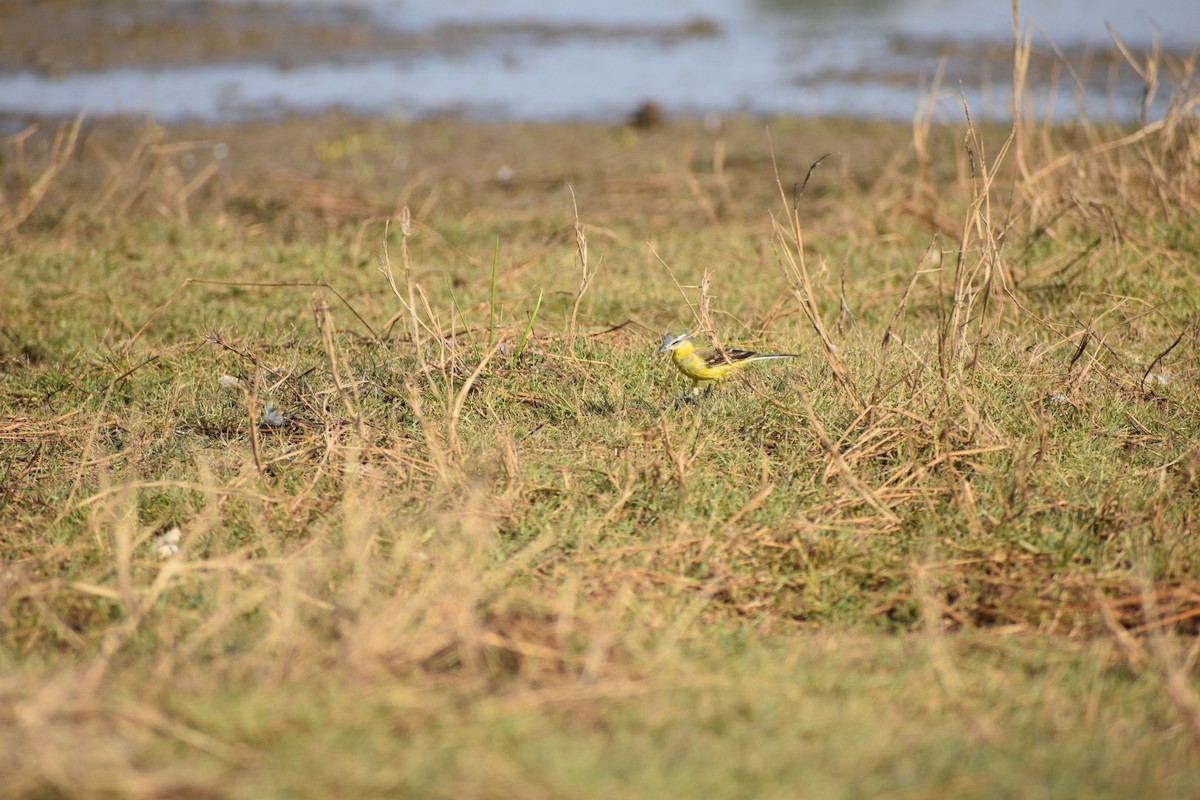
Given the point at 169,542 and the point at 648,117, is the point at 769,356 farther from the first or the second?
the point at 648,117

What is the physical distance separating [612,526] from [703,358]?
3.56 ft

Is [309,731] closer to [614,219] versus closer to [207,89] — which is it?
[614,219]

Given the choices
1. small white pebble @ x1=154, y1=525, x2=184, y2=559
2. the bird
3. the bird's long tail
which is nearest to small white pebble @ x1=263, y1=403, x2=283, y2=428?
small white pebble @ x1=154, y1=525, x2=184, y2=559

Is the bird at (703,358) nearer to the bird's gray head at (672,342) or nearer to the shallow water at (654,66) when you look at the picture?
the bird's gray head at (672,342)

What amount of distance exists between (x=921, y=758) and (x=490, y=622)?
1.08 m

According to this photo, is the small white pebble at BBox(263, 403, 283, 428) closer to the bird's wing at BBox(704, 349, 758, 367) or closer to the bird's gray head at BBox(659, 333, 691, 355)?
the bird's gray head at BBox(659, 333, 691, 355)

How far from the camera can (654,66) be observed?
680 inches

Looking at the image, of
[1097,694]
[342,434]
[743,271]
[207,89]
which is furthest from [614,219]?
[207,89]

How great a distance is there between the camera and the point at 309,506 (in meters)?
3.56

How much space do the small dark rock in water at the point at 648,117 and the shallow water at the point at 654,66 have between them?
515 mm

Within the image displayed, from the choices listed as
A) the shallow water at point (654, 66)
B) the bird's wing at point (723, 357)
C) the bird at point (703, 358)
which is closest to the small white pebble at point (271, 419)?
the bird at point (703, 358)

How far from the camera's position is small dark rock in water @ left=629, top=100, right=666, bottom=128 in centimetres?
1210

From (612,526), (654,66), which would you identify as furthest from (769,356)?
(654,66)

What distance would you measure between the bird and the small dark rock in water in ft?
26.1
